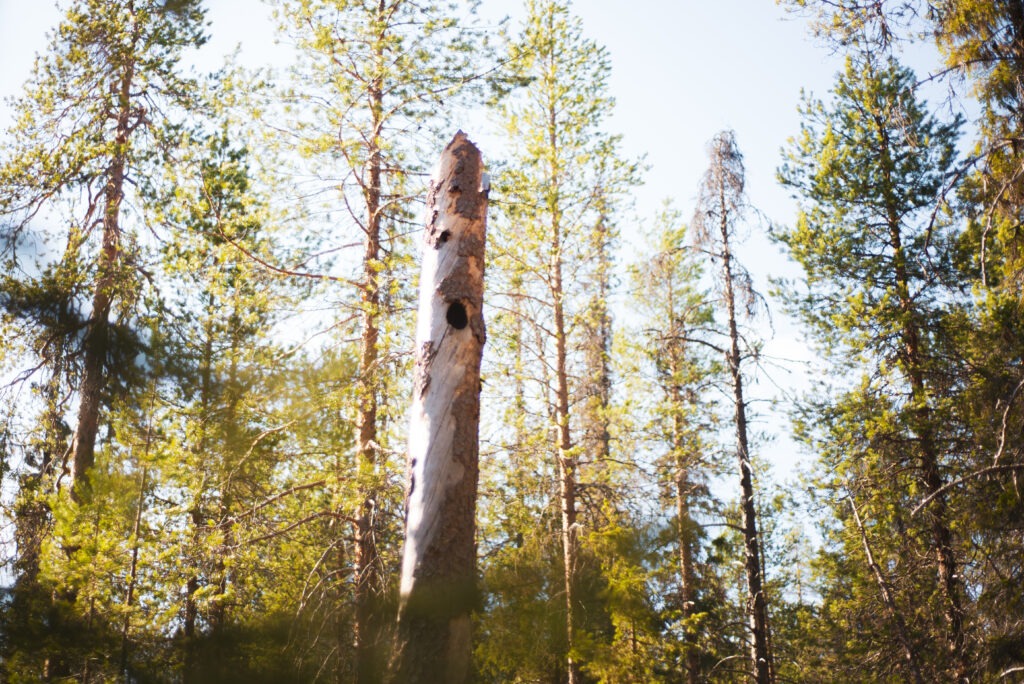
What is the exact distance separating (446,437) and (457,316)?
2.39ft

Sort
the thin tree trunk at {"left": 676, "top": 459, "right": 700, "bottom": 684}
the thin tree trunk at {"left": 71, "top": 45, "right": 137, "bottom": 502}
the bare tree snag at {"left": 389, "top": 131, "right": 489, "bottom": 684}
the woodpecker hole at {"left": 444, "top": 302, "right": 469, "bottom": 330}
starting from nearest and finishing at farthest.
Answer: the bare tree snag at {"left": 389, "top": 131, "right": 489, "bottom": 684}
the woodpecker hole at {"left": 444, "top": 302, "right": 469, "bottom": 330}
the thin tree trunk at {"left": 71, "top": 45, "right": 137, "bottom": 502}
the thin tree trunk at {"left": 676, "top": 459, "right": 700, "bottom": 684}

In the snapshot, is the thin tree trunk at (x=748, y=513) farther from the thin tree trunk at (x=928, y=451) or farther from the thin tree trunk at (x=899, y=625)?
the thin tree trunk at (x=928, y=451)

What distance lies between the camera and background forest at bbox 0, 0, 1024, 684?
6.24m

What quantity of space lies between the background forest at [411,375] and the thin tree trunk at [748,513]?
0.07 m

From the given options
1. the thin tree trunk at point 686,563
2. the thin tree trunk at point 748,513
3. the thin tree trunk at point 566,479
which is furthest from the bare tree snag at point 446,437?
the thin tree trunk at point 686,563

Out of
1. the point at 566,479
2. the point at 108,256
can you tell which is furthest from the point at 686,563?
the point at 108,256

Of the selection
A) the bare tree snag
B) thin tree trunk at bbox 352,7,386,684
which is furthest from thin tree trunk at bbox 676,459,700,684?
the bare tree snag

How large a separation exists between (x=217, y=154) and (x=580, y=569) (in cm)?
683

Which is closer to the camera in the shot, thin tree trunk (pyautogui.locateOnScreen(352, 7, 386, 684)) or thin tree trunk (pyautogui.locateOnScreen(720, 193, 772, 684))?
thin tree trunk (pyautogui.locateOnScreen(352, 7, 386, 684))

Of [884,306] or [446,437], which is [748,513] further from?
[446,437]

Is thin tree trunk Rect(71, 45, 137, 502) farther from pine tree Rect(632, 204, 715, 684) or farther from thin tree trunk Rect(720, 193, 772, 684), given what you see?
thin tree trunk Rect(720, 193, 772, 684)

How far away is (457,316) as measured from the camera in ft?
13.8

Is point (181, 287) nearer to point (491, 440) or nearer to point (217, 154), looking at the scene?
point (217, 154)

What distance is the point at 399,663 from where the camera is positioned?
11.2 feet
